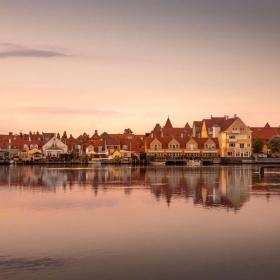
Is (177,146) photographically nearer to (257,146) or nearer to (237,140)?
(237,140)

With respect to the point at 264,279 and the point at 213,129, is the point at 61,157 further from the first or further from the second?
Answer: the point at 264,279

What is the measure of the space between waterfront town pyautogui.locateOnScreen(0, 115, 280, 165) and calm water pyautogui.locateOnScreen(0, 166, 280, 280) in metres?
83.1

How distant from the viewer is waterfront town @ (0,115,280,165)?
409ft

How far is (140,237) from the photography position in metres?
22.4

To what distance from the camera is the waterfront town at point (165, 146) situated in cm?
12462

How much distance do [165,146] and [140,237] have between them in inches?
4121

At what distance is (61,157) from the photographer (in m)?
136

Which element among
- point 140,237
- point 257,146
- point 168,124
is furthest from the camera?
point 168,124

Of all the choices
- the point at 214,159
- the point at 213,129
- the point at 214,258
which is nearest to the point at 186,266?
the point at 214,258

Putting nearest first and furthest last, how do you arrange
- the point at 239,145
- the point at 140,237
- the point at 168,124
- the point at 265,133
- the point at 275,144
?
the point at 140,237 → the point at 275,144 → the point at 239,145 → the point at 265,133 → the point at 168,124

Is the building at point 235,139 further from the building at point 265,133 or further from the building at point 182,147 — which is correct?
the building at point 265,133

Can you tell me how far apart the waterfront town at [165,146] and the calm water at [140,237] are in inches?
3272

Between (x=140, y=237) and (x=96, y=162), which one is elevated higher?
(x=96, y=162)

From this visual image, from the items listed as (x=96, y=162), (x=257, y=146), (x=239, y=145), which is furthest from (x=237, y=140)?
(x=96, y=162)
